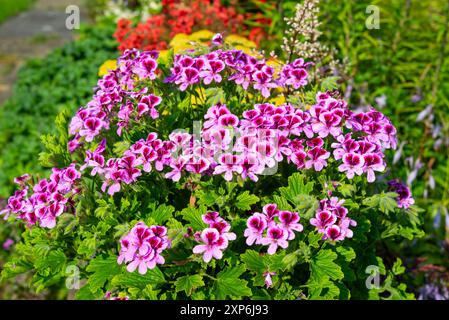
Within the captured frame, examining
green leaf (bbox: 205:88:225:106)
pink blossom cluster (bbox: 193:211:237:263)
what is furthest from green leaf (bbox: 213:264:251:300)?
green leaf (bbox: 205:88:225:106)

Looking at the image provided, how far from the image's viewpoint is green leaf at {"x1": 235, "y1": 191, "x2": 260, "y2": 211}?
6.83ft

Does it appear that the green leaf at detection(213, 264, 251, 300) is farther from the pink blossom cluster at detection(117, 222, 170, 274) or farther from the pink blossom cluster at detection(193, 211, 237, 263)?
the pink blossom cluster at detection(117, 222, 170, 274)

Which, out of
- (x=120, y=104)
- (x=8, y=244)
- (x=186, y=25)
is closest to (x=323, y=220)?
(x=120, y=104)

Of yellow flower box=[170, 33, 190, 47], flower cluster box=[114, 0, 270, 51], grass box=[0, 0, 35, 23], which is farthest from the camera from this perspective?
grass box=[0, 0, 35, 23]

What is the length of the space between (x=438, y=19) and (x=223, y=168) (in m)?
2.79

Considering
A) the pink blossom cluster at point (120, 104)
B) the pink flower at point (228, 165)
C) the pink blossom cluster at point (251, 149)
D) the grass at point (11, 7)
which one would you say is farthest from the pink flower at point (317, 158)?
the grass at point (11, 7)

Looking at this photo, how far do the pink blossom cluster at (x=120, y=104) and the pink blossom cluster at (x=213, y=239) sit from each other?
578 mm

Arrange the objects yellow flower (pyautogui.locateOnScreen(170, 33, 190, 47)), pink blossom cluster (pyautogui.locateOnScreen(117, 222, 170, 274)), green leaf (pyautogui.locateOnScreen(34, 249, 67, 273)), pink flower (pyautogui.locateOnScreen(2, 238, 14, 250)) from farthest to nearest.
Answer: yellow flower (pyautogui.locateOnScreen(170, 33, 190, 47)), pink flower (pyautogui.locateOnScreen(2, 238, 14, 250)), green leaf (pyautogui.locateOnScreen(34, 249, 67, 273)), pink blossom cluster (pyautogui.locateOnScreen(117, 222, 170, 274))

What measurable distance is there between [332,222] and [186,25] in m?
2.81

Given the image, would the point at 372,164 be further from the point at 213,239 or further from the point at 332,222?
the point at 213,239

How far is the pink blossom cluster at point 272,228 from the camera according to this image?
190 centimetres

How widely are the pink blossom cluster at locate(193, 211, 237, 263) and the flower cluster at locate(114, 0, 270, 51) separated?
101 inches

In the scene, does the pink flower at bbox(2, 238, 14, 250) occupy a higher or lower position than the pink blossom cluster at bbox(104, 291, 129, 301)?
lower

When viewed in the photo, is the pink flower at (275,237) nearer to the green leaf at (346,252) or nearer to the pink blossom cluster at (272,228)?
the pink blossom cluster at (272,228)
